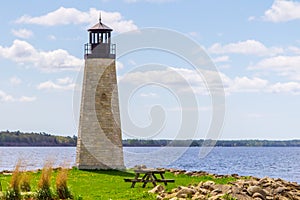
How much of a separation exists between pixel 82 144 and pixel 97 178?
18.0ft

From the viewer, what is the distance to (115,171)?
34.2 metres

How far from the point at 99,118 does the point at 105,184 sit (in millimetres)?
8815

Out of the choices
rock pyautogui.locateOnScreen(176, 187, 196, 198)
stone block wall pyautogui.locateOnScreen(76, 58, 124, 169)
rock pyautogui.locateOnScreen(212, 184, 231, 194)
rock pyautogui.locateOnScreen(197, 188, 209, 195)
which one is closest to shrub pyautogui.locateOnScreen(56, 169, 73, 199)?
rock pyautogui.locateOnScreen(176, 187, 196, 198)

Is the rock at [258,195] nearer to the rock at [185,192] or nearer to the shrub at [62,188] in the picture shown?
the rock at [185,192]

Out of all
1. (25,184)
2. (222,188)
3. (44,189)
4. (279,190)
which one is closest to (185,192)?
(222,188)

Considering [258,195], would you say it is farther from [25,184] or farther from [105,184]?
[105,184]

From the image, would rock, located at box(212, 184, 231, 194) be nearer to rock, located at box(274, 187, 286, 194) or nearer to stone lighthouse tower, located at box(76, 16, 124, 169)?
rock, located at box(274, 187, 286, 194)

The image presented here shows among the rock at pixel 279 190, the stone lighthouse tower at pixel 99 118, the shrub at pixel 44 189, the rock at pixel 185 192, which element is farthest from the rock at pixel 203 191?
the stone lighthouse tower at pixel 99 118

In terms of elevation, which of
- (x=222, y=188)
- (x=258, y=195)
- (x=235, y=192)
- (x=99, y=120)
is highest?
(x=99, y=120)

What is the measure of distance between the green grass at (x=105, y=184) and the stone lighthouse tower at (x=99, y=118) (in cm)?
106

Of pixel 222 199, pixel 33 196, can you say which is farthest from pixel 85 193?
pixel 222 199

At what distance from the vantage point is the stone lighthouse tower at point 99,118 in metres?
34.7

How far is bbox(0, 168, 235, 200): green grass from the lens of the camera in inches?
837

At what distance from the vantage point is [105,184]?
86.4ft
